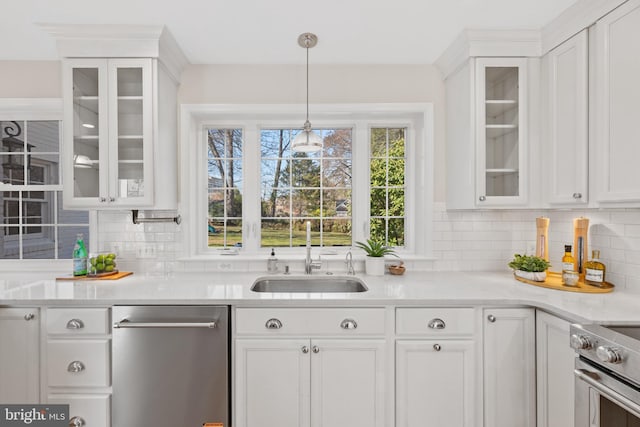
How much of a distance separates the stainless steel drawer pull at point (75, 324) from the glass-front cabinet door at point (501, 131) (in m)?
2.45

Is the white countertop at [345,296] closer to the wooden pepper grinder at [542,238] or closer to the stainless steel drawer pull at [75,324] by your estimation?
the stainless steel drawer pull at [75,324]

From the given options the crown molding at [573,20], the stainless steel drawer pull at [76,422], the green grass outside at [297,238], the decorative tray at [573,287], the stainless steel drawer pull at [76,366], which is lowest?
the stainless steel drawer pull at [76,422]

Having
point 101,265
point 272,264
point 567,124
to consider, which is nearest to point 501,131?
point 567,124

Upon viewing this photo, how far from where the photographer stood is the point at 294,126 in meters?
2.72

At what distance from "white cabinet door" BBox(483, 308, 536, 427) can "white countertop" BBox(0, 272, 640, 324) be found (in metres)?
0.10

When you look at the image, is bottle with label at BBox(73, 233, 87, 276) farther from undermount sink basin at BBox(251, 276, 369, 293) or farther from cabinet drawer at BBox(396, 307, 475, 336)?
cabinet drawer at BBox(396, 307, 475, 336)

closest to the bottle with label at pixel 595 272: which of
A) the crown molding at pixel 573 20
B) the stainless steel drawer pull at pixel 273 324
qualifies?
the crown molding at pixel 573 20

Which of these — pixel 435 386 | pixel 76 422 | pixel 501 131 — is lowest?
pixel 76 422

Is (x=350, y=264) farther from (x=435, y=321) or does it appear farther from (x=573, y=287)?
(x=573, y=287)

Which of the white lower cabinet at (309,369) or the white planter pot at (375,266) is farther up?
the white planter pot at (375,266)

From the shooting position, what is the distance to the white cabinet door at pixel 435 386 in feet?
6.04

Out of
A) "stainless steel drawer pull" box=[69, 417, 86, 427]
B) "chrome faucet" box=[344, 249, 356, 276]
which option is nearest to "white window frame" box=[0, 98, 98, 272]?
"stainless steel drawer pull" box=[69, 417, 86, 427]

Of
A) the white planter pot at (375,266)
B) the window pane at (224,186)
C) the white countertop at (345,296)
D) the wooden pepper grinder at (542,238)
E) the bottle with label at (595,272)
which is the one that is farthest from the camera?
the window pane at (224,186)

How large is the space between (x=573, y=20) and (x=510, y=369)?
1.99 metres
